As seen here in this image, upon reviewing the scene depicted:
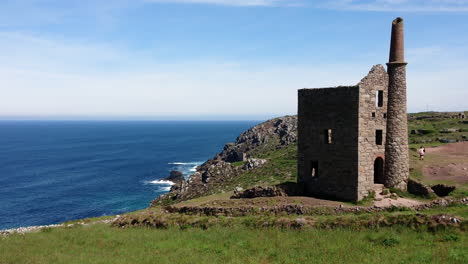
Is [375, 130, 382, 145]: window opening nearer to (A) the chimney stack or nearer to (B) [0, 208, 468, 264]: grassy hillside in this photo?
(A) the chimney stack

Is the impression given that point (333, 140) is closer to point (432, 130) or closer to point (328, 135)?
point (328, 135)

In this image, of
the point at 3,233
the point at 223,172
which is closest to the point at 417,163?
the point at 3,233

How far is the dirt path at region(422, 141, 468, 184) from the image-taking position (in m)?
25.7

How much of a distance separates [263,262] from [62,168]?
101 metres

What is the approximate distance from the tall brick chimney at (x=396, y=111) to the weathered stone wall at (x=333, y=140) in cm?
358

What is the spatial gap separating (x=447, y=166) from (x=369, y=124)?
32.4 ft

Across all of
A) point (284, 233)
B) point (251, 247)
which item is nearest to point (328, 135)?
point (284, 233)

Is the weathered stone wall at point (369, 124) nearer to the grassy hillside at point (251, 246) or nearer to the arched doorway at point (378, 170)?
the arched doorway at point (378, 170)

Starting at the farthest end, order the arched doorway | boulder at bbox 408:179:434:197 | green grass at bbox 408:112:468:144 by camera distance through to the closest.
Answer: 1. green grass at bbox 408:112:468:144
2. the arched doorway
3. boulder at bbox 408:179:434:197

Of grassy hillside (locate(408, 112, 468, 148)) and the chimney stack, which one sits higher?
the chimney stack

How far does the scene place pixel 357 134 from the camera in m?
22.9

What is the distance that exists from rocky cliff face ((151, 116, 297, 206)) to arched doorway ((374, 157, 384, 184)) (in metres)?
32.3

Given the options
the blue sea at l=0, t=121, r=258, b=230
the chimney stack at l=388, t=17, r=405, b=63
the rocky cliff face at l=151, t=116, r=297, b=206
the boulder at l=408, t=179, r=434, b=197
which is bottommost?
the blue sea at l=0, t=121, r=258, b=230

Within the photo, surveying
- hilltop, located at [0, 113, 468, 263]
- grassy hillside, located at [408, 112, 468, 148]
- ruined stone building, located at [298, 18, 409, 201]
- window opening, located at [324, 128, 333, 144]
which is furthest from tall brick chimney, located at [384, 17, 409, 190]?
grassy hillside, located at [408, 112, 468, 148]
